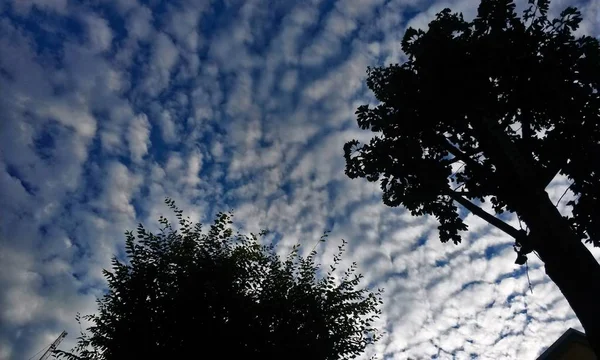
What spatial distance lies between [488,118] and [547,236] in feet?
12.2

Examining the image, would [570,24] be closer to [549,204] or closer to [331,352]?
[549,204]

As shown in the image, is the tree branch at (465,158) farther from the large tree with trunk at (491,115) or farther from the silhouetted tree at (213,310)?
the silhouetted tree at (213,310)

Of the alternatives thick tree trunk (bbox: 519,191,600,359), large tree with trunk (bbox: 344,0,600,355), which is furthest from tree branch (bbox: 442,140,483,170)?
thick tree trunk (bbox: 519,191,600,359)

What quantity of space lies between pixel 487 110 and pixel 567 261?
15.6 ft

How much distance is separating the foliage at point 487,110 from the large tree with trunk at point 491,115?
3 cm

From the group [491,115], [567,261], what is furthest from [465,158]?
[567,261]

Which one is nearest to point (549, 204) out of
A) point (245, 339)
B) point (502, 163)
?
point (502, 163)

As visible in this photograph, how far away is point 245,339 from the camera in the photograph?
1072 centimetres

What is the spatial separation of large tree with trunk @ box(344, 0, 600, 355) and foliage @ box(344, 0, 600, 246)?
0.03 meters

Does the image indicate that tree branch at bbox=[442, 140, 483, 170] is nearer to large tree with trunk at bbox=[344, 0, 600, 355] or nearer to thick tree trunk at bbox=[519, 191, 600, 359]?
large tree with trunk at bbox=[344, 0, 600, 355]

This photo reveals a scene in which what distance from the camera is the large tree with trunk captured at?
854cm

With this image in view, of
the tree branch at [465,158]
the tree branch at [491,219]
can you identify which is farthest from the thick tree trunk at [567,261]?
the tree branch at [465,158]

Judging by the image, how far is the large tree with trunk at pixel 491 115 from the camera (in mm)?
8539

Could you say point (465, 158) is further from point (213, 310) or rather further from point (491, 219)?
point (213, 310)
